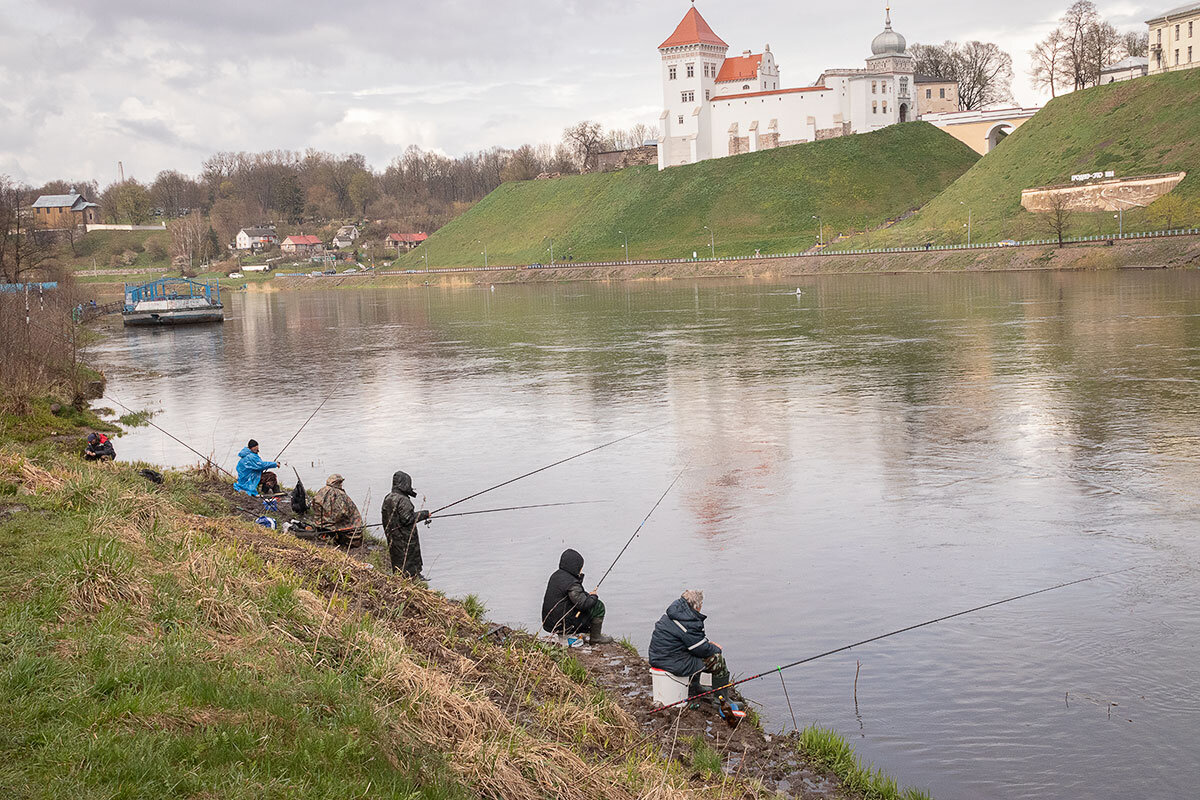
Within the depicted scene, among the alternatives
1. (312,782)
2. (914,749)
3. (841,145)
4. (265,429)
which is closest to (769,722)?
(914,749)

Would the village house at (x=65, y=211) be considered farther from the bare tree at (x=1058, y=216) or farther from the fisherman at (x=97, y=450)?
the fisherman at (x=97, y=450)

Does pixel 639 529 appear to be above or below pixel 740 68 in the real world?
below

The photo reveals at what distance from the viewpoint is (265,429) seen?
23.6 m

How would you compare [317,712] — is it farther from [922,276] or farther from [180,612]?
[922,276]

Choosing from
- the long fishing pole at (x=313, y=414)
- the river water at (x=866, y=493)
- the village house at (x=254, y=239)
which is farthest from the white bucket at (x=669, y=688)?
the village house at (x=254, y=239)

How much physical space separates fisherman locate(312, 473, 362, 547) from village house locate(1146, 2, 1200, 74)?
104428mm

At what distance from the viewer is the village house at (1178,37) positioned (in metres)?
99.1

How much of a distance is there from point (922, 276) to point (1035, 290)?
19.4 meters

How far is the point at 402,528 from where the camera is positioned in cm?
1234

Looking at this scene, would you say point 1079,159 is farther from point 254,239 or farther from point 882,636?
point 254,239

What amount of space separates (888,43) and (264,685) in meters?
128

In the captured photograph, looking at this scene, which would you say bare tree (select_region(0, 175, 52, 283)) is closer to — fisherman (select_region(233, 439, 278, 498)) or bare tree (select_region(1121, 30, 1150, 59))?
fisherman (select_region(233, 439, 278, 498))

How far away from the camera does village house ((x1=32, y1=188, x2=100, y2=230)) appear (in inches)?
6752

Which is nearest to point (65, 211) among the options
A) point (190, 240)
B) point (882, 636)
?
point (190, 240)
